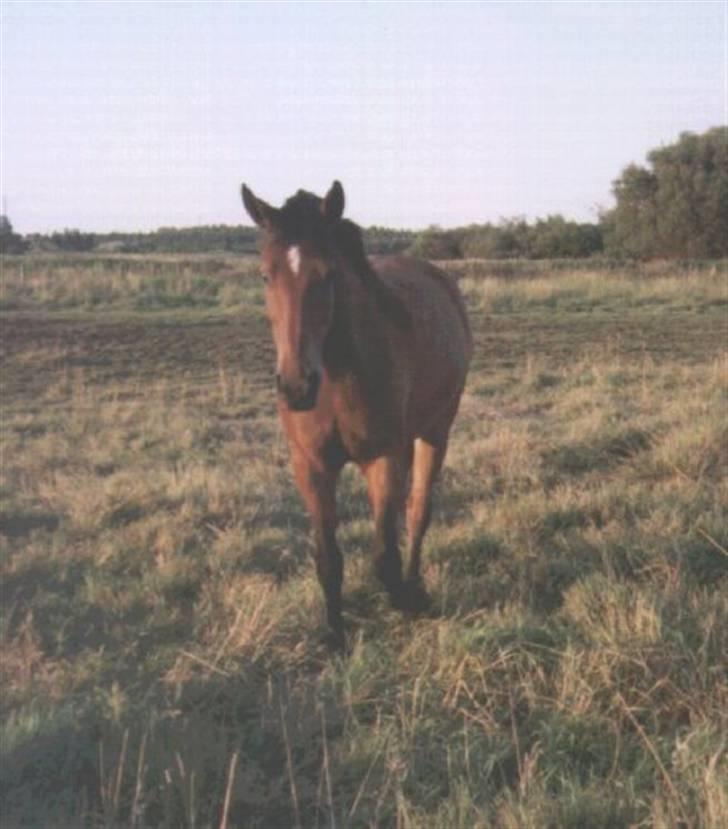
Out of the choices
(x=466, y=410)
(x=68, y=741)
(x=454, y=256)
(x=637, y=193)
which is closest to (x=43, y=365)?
(x=466, y=410)

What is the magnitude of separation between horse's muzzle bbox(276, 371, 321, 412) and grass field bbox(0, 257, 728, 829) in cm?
100

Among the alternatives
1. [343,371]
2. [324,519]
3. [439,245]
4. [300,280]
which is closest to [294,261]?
[300,280]

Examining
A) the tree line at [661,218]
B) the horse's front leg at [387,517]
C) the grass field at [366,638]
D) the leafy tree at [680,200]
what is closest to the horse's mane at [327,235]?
the horse's front leg at [387,517]

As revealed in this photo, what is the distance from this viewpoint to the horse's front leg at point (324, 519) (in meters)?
5.12

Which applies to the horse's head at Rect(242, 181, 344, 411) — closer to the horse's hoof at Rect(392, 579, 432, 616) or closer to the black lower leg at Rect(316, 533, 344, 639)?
the black lower leg at Rect(316, 533, 344, 639)

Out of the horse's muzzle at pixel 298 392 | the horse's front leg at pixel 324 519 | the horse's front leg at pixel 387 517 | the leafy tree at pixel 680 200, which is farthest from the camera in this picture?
the leafy tree at pixel 680 200

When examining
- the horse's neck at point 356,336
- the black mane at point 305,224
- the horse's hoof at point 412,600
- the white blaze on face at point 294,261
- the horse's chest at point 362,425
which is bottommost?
the horse's hoof at point 412,600

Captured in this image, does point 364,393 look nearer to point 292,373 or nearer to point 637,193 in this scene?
point 292,373

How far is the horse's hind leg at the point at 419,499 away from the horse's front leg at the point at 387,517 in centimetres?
10

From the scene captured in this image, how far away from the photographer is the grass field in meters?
3.47

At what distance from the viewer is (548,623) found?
16.1ft

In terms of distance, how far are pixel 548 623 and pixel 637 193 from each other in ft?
134

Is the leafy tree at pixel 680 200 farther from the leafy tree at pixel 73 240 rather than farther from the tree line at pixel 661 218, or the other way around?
the leafy tree at pixel 73 240

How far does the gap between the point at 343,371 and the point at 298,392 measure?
71cm
